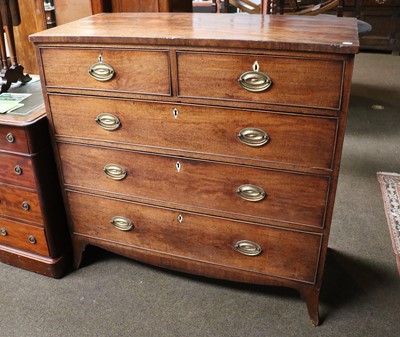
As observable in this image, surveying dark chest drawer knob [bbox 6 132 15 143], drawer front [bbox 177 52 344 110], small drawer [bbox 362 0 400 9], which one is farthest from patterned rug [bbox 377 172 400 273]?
small drawer [bbox 362 0 400 9]

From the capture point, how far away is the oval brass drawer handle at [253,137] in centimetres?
140

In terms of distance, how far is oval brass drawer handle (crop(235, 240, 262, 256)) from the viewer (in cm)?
159

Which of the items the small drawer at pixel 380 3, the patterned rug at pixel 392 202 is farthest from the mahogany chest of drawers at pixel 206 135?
the small drawer at pixel 380 3

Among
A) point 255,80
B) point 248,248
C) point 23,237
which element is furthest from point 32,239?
point 255,80

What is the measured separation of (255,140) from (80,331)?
3.10ft

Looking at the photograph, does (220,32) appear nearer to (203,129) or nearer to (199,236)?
(203,129)

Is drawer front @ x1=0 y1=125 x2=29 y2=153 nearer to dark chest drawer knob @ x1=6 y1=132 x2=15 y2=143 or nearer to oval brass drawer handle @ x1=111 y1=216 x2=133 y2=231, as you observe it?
dark chest drawer knob @ x1=6 y1=132 x2=15 y2=143

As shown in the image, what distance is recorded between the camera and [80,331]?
160 cm

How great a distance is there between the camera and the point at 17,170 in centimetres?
170

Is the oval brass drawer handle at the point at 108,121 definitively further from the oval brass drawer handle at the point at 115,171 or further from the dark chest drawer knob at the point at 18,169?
the dark chest drawer knob at the point at 18,169

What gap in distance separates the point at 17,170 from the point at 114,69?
593mm

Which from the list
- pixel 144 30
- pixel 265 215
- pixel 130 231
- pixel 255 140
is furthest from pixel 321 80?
pixel 130 231

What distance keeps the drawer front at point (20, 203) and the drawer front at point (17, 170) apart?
0.03 meters

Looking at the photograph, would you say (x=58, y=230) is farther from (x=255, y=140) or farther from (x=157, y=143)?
(x=255, y=140)
